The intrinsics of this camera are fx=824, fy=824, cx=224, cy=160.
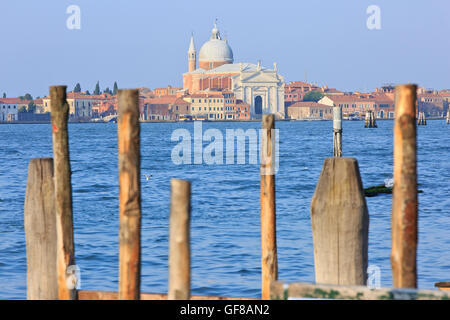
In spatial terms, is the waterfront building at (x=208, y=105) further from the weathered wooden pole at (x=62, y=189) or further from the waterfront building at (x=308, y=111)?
the weathered wooden pole at (x=62, y=189)

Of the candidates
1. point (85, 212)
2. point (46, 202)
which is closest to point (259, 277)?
point (46, 202)

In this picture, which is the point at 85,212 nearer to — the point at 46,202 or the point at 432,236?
the point at 432,236

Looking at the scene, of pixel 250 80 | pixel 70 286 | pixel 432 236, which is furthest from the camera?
pixel 250 80

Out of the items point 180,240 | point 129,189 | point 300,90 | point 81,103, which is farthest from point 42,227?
point 300,90

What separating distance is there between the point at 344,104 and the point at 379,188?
97.3 metres

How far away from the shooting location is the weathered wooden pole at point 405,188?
3240mm

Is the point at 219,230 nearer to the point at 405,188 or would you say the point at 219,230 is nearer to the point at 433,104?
the point at 405,188

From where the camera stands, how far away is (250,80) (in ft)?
323

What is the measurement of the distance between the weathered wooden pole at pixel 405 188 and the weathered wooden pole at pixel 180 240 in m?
0.84

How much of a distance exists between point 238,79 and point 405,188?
95.1 meters

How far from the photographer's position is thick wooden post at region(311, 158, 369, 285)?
359cm

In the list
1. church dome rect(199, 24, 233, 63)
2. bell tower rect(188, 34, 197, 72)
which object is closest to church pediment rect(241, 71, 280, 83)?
church dome rect(199, 24, 233, 63)

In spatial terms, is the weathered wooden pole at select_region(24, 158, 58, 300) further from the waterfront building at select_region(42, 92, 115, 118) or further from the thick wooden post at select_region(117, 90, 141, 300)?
the waterfront building at select_region(42, 92, 115, 118)

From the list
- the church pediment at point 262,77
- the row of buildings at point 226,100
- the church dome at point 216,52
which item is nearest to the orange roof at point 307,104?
the row of buildings at point 226,100
